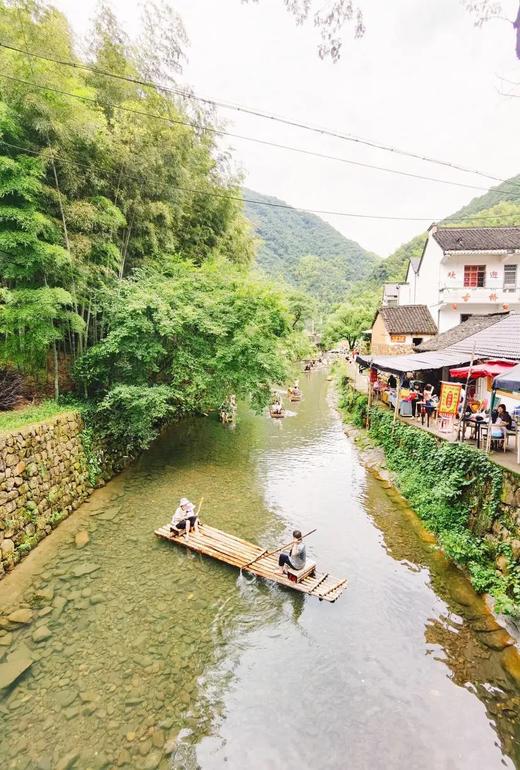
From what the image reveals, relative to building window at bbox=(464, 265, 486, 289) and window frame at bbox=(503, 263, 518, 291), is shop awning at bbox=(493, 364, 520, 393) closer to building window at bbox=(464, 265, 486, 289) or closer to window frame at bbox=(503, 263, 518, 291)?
building window at bbox=(464, 265, 486, 289)

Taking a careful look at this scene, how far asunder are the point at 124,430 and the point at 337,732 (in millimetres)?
10220

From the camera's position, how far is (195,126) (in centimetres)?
1516

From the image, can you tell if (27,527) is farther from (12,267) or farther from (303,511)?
(303,511)

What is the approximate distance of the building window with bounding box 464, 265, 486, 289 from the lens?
71.8 feet

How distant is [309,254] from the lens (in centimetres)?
13162

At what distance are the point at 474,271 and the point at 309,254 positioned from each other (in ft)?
381

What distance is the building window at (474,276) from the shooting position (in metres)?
21.9

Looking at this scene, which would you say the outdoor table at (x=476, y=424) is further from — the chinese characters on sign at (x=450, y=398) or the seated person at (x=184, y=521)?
the seated person at (x=184, y=521)

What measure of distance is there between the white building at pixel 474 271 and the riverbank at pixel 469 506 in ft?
40.1

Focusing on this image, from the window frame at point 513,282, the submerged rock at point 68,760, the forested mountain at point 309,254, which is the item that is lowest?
the submerged rock at point 68,760

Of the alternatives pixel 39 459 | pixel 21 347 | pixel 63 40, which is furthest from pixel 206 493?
pixel 63 40

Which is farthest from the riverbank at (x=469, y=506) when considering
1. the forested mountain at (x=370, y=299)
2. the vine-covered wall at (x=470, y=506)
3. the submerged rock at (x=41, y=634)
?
the forested mountain at (x=370, y=299)

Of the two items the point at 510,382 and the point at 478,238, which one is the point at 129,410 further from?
the point at 478,238

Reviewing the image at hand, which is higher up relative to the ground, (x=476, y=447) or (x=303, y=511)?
(x=476, y=447)
